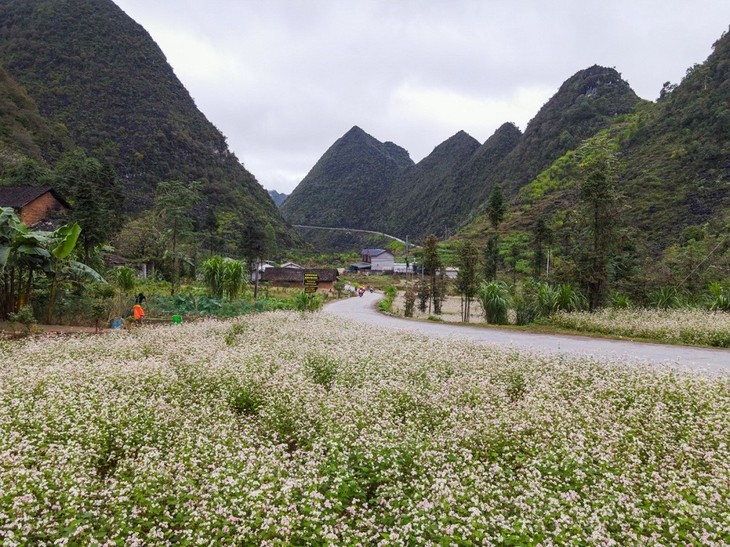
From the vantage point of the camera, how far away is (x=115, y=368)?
7.31m

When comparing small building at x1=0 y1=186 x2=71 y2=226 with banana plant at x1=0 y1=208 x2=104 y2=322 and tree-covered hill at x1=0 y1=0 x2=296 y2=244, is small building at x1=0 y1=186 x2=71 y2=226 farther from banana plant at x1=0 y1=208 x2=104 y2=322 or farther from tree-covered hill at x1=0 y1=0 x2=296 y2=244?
banana plant at x1=0 y1=208 x2=104 y2=322

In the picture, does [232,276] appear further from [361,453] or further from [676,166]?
[676,166]

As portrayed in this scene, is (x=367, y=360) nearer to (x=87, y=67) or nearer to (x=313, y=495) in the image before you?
(x=313, y=495)

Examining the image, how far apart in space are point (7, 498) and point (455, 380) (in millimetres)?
5424

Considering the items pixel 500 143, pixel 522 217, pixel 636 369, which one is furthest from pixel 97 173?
pixel 500 143

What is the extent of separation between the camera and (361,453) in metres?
4.30

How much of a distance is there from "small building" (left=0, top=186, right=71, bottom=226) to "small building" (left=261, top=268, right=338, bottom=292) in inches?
934

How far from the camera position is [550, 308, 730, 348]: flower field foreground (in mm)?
13609

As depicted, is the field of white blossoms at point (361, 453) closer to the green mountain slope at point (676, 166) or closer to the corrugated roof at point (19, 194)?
the green mountain slope at point (676, 166)

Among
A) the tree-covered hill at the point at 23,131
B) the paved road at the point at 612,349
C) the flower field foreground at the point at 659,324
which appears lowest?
the paved road at the point at 612,349

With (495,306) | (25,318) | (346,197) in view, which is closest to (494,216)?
(495,306)

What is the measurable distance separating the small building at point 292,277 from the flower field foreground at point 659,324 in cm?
4173

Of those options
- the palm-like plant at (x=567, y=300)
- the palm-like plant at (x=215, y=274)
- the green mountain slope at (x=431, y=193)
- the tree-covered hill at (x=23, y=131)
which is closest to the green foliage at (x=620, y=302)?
the palm-like plant at (x=567, y=300)

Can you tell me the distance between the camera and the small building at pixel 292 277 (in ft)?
191
